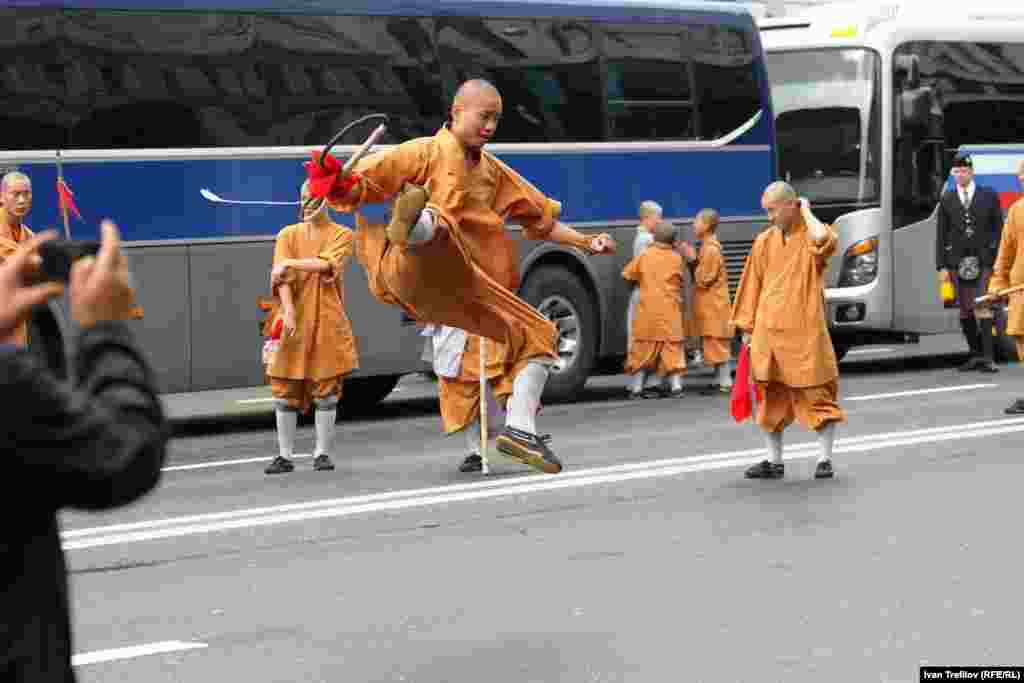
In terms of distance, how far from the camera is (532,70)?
16.4 meters

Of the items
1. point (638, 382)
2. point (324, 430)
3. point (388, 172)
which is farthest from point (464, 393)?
point (638, 382)

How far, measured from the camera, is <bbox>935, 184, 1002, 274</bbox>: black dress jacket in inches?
711

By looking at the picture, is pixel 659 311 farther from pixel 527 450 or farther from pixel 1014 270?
pixel 527 450

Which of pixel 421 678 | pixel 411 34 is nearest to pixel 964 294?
pixel 411 34

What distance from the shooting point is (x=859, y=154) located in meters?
19.2

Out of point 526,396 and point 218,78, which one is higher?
point 218,78

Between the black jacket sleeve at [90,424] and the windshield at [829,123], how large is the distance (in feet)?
54.4

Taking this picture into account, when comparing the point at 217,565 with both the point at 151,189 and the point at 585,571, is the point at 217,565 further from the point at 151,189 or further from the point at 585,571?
the point at 151,189

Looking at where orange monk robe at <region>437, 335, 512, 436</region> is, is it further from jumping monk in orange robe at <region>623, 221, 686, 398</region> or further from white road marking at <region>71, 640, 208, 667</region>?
jumping monk in orange robe at <region>623, 221, 686, 398</region>

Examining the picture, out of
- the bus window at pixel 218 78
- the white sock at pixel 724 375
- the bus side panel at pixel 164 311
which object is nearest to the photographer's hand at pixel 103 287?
the bus window at pixel 218 78

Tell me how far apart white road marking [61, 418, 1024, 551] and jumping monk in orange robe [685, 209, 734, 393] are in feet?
14.7

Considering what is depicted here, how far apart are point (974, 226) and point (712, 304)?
2.45 meters

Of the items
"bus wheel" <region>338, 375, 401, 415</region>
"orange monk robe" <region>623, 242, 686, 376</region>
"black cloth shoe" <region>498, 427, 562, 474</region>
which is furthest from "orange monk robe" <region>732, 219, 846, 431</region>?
"orange monk robe" <region>623, 242, 686, 376</region>

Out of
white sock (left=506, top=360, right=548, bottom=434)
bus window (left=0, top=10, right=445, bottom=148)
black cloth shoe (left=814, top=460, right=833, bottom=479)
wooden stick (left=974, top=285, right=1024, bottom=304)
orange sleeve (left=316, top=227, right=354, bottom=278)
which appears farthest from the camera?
bus window (left=0, top=10, right=445, bottom=148)
